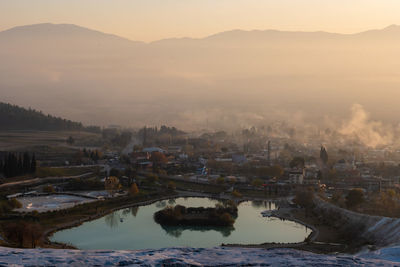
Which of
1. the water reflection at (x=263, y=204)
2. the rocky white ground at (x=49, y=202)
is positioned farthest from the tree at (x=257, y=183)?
the rocky white ground at (x=49, y=202)

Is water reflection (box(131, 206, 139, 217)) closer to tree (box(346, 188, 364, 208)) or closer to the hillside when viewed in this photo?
tree (box(346, 188, 364, 208))

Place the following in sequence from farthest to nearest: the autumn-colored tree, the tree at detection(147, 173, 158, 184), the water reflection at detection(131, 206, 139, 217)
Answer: the tree at detection(147, 173, 158, 184) < the autumn-colored tree < the water reflection at detection(131, 206, 139, 217)

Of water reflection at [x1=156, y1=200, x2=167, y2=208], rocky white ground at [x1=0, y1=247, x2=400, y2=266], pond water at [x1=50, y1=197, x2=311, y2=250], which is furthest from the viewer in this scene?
water reflection at [x1=156, y1=200, x2=167, y2=208]

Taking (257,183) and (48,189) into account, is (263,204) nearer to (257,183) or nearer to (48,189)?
(257,183)

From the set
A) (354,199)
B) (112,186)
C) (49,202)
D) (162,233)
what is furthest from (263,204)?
(49,202)

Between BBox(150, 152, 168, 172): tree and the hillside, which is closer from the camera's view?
BBox(150, 152, 168, 172): tree

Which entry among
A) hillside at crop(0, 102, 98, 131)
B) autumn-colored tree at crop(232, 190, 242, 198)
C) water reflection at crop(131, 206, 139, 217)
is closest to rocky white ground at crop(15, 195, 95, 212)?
water reflection at crop(131, 206, 139, 217)

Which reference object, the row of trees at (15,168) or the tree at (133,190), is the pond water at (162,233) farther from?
the row of trees at (15,168)
